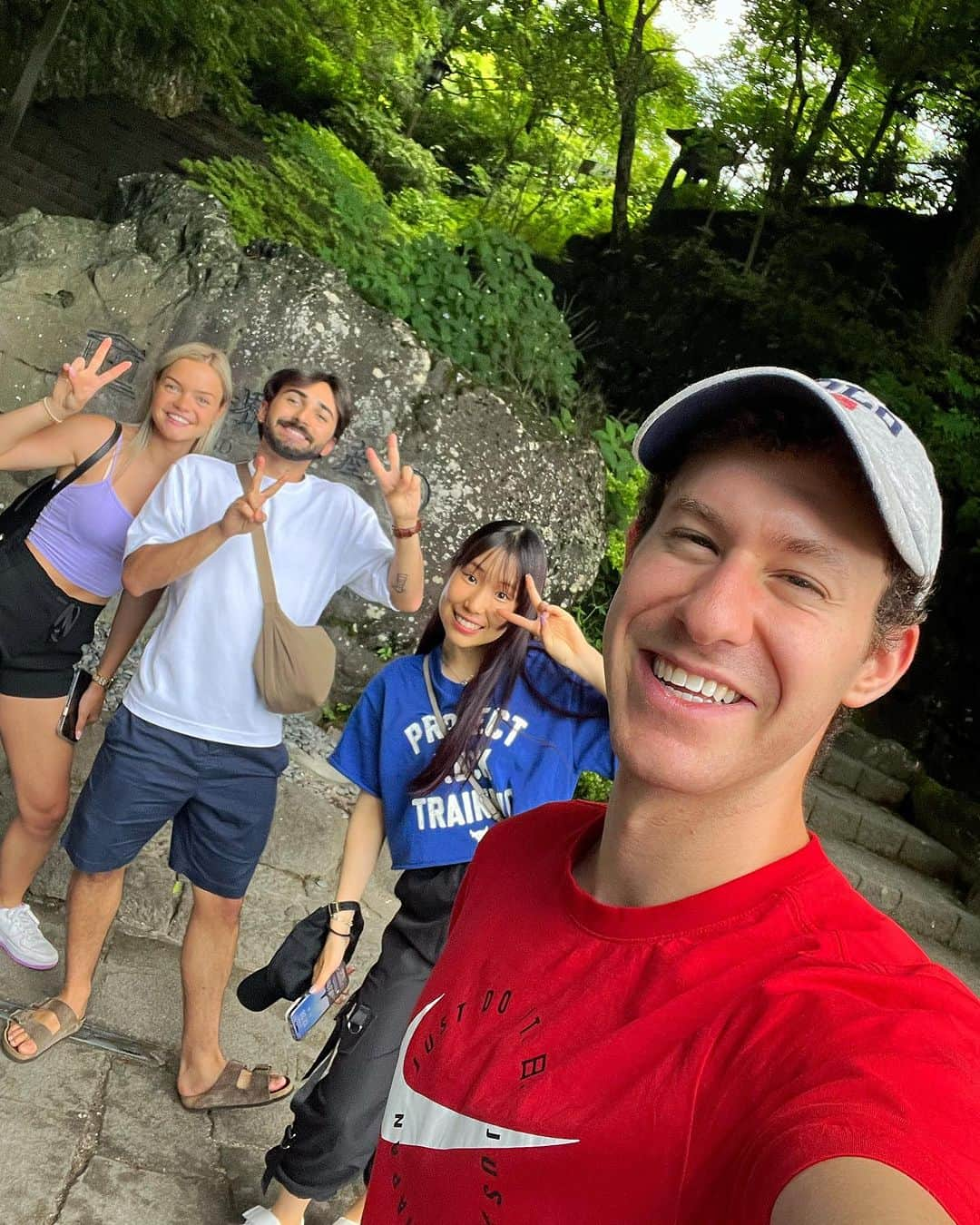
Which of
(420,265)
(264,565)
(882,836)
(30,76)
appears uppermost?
(30,76)

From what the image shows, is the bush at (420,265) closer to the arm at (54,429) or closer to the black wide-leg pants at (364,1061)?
the arm at (54,429)

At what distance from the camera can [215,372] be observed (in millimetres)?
2973

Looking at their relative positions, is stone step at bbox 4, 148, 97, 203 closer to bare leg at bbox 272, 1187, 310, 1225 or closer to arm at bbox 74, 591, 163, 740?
arm at bbox 74, 591, 163, 740

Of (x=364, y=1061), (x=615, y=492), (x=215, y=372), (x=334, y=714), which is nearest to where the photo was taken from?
(x=364, y=1061)

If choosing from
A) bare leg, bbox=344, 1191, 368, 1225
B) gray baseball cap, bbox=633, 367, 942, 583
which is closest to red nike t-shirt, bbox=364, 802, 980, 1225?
gray baseball cap, bbox=633, 367, 942, 583

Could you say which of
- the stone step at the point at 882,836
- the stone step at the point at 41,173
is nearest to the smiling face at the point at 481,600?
the stone step at the point at 882,836

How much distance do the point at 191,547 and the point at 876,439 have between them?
1945 mm

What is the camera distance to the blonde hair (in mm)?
2910

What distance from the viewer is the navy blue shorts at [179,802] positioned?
2676 mm

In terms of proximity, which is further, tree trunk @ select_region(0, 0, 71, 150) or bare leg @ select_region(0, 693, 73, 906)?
tree trunk @ select_region(0, 0, 71, 150)

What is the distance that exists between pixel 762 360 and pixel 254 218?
5.19 meters

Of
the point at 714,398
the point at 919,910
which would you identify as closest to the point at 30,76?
the point at 919,910

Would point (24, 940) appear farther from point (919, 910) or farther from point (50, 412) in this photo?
point (919, 910)

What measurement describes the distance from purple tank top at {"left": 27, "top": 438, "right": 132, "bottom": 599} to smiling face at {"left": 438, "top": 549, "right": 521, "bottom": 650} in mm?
1027
